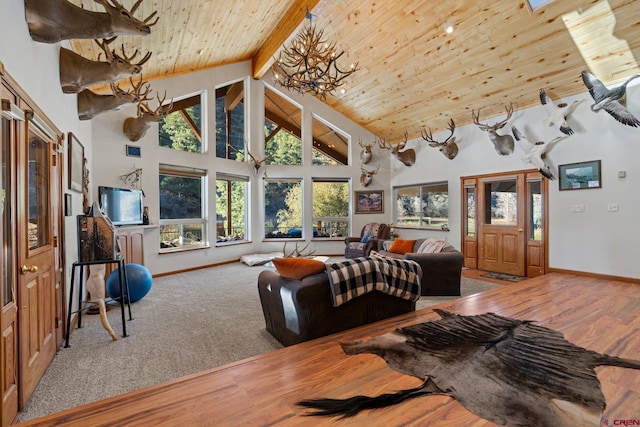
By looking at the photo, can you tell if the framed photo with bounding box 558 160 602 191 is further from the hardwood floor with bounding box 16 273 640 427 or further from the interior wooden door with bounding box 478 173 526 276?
the hardwood floor with bounding box 16 273 640 427

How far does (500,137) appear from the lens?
596 centimetres

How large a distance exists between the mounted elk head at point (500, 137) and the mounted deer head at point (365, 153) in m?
2.84

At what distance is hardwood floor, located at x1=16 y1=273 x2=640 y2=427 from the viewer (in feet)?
5.14

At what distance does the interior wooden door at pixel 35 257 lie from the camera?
6.56ft

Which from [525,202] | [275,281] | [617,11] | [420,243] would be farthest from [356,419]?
[525,202]

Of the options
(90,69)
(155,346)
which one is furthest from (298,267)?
(90,69)

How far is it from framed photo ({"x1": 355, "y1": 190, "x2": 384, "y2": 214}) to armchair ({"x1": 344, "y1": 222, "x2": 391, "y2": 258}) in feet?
2.23

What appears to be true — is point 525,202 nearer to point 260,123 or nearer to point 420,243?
point 420,243

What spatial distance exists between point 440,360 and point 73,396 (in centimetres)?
257

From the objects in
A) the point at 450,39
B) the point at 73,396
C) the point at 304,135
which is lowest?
the point at 73,396

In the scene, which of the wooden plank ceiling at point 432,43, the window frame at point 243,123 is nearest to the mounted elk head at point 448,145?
the wooden plank ceiling at point 432,43

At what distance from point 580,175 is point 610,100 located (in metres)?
1.22

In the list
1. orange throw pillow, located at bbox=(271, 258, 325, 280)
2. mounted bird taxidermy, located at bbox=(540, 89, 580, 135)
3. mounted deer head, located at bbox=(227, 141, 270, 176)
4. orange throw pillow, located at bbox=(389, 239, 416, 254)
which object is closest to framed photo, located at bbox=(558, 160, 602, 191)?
mounted bird taxidermy, located at bbox=(540, 89, 580, 135)

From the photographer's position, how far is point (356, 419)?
156 cm
